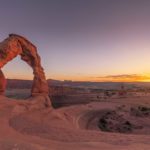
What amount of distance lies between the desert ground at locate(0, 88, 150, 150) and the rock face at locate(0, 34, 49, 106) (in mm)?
2483

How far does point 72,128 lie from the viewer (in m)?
14.5

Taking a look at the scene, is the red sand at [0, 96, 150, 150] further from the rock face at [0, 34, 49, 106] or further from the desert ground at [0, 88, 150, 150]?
the rock face at [0, 34, 49, 106]

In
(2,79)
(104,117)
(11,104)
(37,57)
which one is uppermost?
(37,57)

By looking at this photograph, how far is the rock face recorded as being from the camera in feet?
59.7

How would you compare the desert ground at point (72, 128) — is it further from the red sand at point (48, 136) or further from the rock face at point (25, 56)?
the rock face at point (25, 56)

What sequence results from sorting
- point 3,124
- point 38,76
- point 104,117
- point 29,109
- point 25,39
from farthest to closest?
point 104,117 → point 38,76 → point 25,39 → point 29,109 → point 3,124

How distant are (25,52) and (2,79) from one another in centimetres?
315

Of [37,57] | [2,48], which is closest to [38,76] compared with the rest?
[37,57]

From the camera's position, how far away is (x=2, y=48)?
18.0 m

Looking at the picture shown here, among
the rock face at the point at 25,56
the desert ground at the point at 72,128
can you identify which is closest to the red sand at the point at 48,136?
the desert ground at the point at 72,128

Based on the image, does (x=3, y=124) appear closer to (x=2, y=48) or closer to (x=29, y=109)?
(x=29, y=109)

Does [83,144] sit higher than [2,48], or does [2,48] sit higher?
[2,48]

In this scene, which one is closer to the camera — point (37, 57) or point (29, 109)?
point (29, 109)

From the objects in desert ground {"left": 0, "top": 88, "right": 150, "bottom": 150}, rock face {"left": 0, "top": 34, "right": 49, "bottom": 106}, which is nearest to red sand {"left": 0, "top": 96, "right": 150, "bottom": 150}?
desert ground {"left": 0, "top": 88, "right": 150, "bottom": 150}
